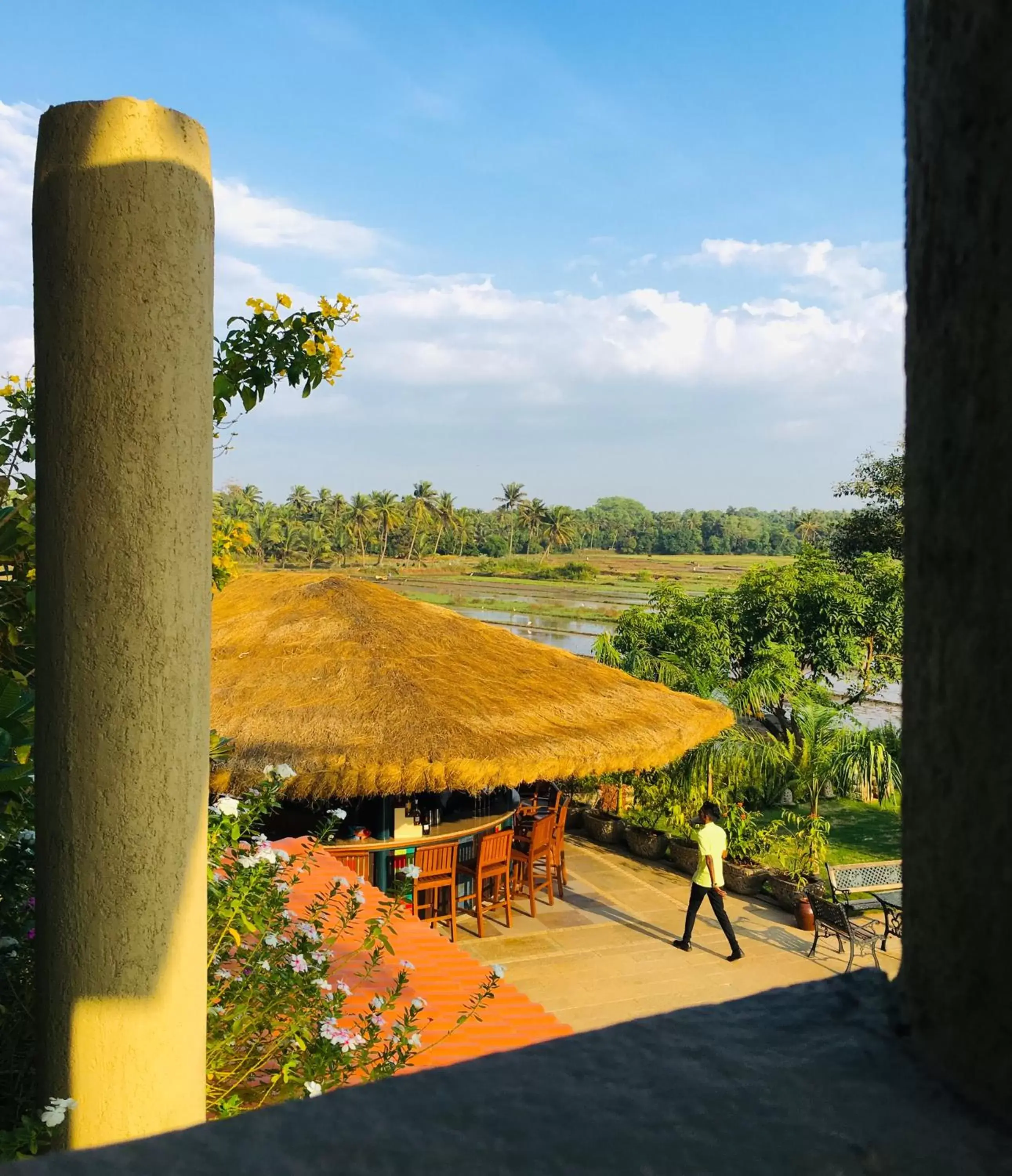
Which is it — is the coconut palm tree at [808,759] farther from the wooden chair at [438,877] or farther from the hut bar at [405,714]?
the wooden chair at [438,877]

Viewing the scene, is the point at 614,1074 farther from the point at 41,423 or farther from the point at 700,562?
the point at 700,562

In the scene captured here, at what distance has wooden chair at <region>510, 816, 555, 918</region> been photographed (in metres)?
8.26

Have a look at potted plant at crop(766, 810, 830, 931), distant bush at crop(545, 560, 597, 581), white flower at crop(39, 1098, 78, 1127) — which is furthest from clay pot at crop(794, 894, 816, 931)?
distant bush at crop(545, 560, 597, 581)

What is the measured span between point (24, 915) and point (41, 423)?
1.34 m

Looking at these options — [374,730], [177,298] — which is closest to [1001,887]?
[177,298]

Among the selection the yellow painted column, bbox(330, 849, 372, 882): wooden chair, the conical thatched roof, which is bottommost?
bbox(330, 849, 372, 882): wooden chair

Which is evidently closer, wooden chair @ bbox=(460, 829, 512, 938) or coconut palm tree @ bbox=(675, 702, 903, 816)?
wooden chair @ bbox=(460, 829, 512, 938)

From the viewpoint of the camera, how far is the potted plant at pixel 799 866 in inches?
335

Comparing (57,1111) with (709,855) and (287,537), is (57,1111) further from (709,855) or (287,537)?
(287,537)

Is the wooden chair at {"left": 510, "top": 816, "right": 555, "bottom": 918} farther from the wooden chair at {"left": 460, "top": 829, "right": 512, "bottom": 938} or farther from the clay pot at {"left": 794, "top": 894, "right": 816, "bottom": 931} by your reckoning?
the clay pot at {"left": 794, "top": 894, "right": 816, "bottom": 931}

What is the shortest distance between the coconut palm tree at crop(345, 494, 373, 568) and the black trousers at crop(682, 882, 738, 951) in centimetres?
6868

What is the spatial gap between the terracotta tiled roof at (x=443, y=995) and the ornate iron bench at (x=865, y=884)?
4644 millimetres

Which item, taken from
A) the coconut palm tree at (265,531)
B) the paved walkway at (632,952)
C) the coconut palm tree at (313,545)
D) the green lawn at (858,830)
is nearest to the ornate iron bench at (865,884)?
the paved walkway at (632,952)

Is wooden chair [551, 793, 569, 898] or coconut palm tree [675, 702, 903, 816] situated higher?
coconut palm tree [675, 702, 903, 816]
